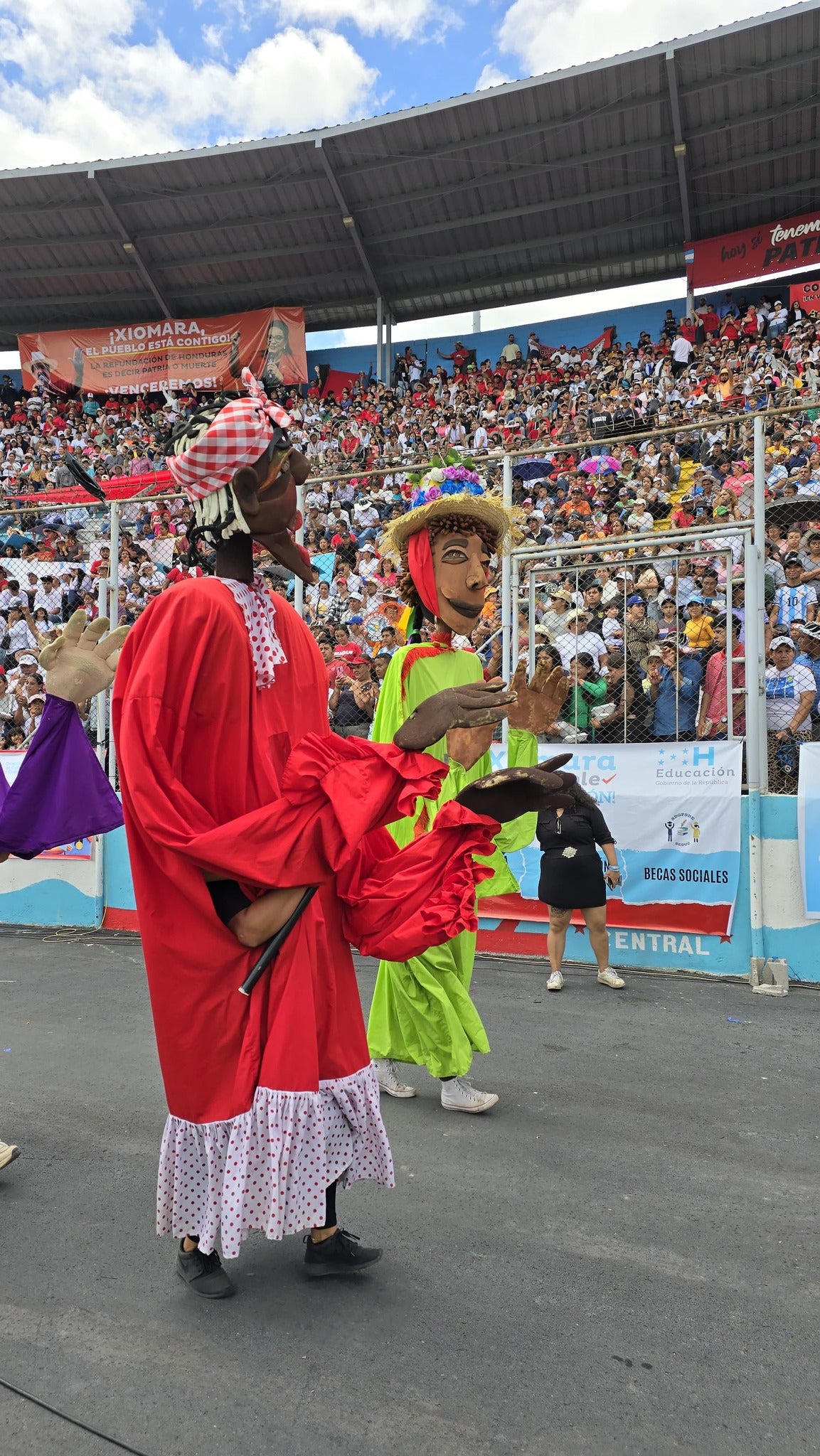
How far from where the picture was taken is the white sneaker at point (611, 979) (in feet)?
18.4

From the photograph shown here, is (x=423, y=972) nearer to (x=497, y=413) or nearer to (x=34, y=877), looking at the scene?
(x=34, y=877)

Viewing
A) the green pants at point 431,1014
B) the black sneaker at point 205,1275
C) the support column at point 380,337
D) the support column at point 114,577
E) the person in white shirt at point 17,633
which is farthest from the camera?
the support column at point 380,337

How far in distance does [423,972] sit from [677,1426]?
5.85ft

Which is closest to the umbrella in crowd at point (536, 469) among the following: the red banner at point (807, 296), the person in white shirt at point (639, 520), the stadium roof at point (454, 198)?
the person in white shirt at point (639, 520)

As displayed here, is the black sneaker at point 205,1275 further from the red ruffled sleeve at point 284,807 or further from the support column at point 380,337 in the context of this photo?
the support column at point 380,337

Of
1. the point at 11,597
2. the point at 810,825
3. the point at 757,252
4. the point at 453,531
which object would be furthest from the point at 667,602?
the point at 757,252

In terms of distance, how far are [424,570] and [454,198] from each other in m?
16.2

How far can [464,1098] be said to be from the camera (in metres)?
3.69

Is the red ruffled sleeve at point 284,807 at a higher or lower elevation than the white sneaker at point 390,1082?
higher

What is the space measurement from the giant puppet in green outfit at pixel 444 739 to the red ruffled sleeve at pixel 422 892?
1041mm

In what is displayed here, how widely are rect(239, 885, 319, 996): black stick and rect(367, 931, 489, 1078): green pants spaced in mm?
1384

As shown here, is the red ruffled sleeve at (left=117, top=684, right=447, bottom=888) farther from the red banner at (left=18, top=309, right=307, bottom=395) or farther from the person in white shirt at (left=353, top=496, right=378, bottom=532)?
the red banner at (left=18, top=309, right=307, bottom=395)

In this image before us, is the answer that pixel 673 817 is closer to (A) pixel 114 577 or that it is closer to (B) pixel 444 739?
(B) pixel 444 739

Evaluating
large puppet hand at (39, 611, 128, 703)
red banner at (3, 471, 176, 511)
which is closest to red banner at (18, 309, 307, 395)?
red banner at (3, 471, 176, 511)
